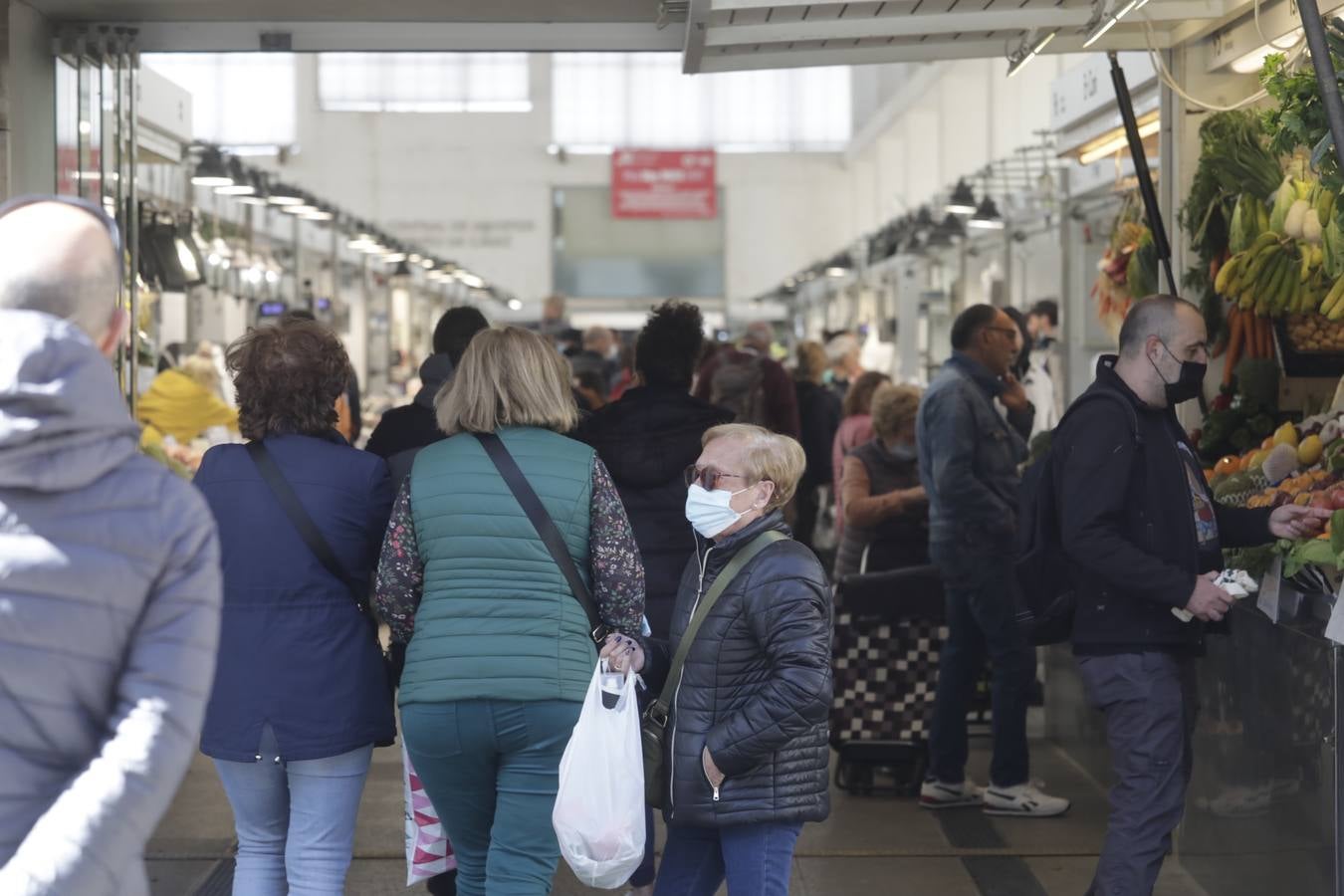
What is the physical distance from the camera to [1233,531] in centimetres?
431

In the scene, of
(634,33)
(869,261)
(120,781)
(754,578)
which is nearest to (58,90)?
(634,33)

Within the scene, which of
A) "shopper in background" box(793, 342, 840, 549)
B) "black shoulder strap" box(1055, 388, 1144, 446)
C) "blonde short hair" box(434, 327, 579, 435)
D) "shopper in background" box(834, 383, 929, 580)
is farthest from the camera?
"shopper in background" box(793, 342, 840, 549)

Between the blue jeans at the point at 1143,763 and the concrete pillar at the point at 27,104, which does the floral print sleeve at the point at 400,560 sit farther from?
the concrete pillar at the point at 27,104

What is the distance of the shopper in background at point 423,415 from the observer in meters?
4.57

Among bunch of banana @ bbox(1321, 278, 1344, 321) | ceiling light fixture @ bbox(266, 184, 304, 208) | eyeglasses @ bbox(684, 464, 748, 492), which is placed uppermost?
ceiling light fixture @ bbox(266, 184, 304, 208)

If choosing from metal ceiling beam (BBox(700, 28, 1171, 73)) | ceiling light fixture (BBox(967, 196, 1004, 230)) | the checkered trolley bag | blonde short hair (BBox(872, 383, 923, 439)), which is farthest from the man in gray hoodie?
ceiling light fixture (BBox(967, 196, 1004, 230))

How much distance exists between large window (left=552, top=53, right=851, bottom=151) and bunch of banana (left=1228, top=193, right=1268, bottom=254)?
3020cm

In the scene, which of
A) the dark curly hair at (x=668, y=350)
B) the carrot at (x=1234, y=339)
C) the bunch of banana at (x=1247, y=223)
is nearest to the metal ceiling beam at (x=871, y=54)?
the bunch of banana at (x=1247, y=223)

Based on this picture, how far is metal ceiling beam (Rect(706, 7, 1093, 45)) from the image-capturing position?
15.9ft

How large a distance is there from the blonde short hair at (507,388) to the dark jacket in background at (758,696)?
0.50 meters

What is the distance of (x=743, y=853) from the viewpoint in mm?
3320

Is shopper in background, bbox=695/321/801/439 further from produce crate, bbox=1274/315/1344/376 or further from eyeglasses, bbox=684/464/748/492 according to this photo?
eyeglasses, bbox=684/464/748/492

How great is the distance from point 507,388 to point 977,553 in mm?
2545

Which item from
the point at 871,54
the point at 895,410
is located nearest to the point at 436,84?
the point at 895,410
